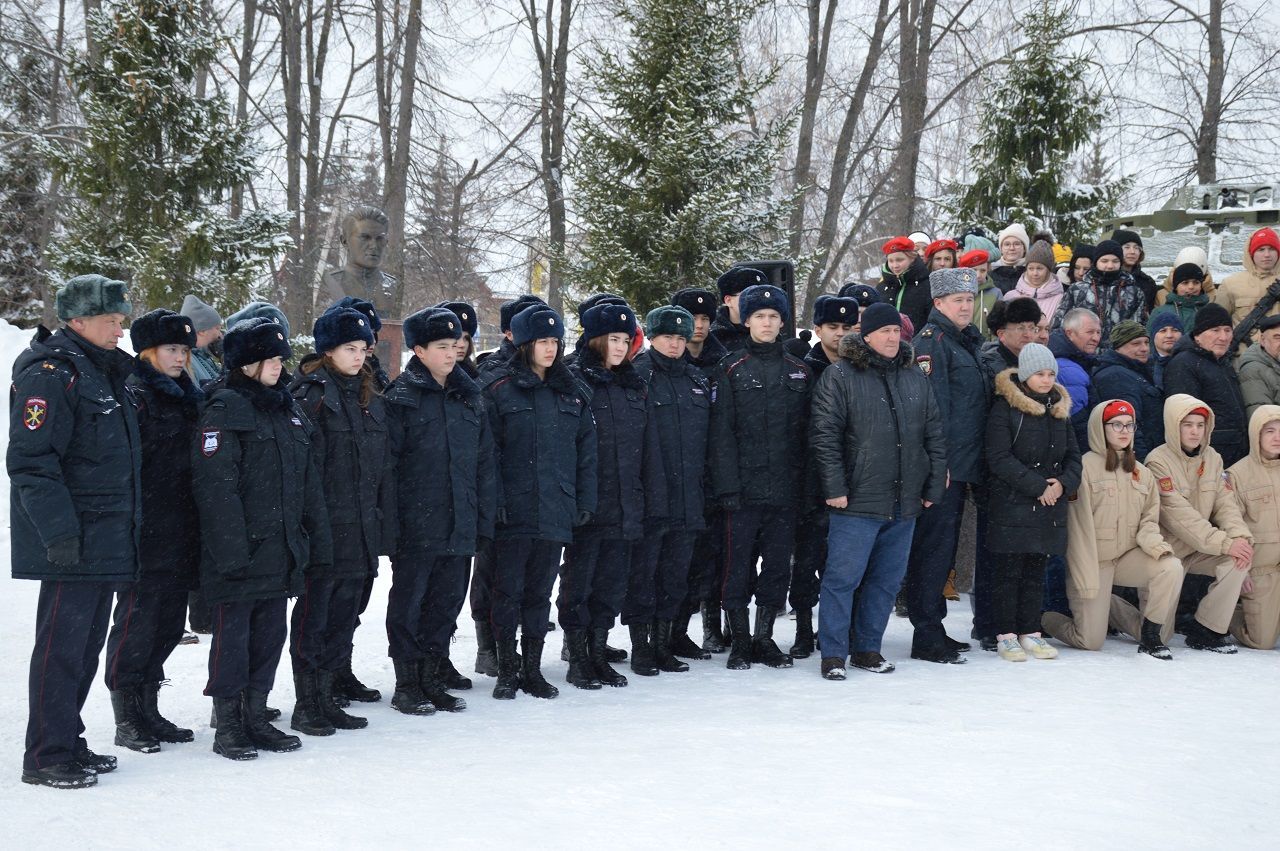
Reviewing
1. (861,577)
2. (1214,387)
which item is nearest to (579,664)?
(861,577)

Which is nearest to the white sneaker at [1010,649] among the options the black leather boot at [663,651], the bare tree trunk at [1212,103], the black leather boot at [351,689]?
the black leather boot at [663,651]

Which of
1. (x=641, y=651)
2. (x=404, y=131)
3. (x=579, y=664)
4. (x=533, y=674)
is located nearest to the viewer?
(x=533, y=674)

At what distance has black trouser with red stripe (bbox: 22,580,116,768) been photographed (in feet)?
15.6

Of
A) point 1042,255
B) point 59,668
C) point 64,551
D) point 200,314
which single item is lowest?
point 59,668

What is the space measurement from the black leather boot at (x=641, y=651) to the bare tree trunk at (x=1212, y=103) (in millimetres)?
20224

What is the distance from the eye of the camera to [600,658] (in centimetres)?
681

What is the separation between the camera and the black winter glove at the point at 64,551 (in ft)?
15.3

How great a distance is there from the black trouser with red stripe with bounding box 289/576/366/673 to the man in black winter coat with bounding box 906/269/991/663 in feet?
11.4

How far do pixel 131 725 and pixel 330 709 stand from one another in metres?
0.86

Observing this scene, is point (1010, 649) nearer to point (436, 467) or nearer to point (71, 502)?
point (436, 467)

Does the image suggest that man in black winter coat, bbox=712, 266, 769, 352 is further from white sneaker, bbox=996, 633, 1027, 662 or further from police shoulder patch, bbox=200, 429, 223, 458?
police shoulder patch, bbox=200, 429, 223, 458

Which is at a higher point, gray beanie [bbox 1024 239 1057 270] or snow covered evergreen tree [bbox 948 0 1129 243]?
snow covered evergreen tree [bbox 948 0 1129 243]

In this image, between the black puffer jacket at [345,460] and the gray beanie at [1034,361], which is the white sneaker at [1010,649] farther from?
the black puffer jacket at [345,460]

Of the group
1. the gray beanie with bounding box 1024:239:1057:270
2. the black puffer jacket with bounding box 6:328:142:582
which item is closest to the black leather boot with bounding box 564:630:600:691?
the black puffer jacket with bounding box 6:328:142:582
